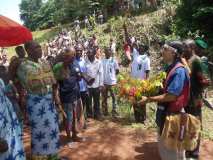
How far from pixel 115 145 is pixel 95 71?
2156 millimetres

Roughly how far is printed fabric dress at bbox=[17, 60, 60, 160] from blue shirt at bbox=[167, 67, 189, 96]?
163 cm

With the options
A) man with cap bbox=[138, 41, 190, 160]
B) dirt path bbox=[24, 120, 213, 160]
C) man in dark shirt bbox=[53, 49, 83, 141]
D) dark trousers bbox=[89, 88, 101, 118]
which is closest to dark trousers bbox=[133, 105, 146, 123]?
dirt path bbox=[24, 120, 213, 160]

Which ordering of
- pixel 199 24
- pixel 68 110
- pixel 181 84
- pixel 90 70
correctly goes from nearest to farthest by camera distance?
pixel 181 84
pixel 68 110
pixel 90 70
pixel 199 24

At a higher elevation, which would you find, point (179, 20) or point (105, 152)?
point (179, 20)

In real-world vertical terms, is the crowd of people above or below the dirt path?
above

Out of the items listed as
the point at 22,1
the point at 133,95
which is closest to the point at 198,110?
the point at 133,95

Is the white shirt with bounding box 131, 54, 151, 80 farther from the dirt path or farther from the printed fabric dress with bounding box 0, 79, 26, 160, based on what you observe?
the printed fabric dress with bounding box 0, 79, 26, 160

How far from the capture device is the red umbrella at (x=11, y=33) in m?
4.17

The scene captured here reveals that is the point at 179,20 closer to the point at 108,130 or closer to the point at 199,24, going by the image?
the point at 199,24

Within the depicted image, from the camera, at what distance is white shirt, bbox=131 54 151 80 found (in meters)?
9.73

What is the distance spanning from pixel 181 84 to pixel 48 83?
5.73ft

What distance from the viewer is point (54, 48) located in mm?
18391

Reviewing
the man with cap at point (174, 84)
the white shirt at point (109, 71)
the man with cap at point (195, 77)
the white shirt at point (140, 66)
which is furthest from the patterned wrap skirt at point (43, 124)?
the white shirt at point (140, 66)

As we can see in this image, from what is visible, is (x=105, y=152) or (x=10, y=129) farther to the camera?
(x=105, y=152)
